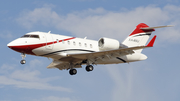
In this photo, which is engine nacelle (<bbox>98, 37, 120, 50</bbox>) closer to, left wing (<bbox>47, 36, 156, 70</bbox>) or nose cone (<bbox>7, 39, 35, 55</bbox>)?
left wing (<bbox>47, 36, 156, 70</bbox>)

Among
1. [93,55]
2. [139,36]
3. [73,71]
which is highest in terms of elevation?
[139,36]

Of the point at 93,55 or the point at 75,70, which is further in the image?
the point at 75,70

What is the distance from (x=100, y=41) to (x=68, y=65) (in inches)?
163

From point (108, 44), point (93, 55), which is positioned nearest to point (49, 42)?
point (93, 55)

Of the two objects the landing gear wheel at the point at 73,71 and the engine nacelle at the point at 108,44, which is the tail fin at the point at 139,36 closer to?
the engine nacelle at the point at 108,44

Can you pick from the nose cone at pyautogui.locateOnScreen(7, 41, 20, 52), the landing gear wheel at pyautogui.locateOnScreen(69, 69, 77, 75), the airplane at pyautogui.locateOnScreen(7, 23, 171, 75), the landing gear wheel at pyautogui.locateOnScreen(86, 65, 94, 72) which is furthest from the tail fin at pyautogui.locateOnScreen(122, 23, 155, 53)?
the nose cone at pyautogui.locateOnScreen(7, 41, 20, 52)

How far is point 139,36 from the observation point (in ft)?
104

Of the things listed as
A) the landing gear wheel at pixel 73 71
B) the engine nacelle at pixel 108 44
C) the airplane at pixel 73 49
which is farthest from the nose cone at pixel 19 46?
the engine nacelle at pixel 108 44

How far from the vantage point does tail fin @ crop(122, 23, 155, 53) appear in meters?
31.5

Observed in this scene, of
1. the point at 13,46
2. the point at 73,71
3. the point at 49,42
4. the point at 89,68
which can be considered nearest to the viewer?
the point at 13,46

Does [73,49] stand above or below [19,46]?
above

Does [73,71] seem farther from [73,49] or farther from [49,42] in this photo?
[49,42]

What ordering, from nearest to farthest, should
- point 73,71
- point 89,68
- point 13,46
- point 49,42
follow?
point 13,46 < point 49,42 < point 89,68 < point 73,71

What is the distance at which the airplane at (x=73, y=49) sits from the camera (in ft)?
85.6
